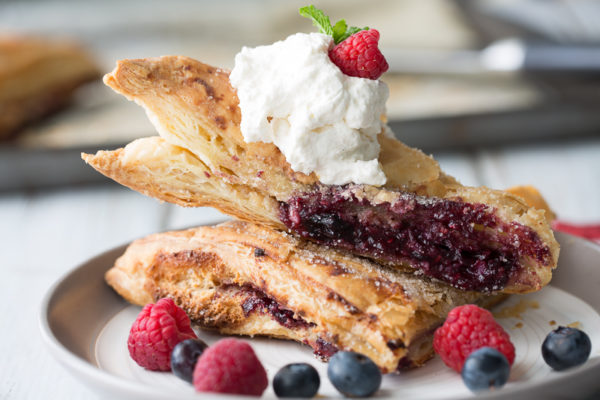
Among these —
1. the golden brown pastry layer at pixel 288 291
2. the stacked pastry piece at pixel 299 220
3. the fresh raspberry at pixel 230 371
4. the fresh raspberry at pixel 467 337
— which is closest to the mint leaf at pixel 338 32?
the stacked pastry piece at pixel 299 220

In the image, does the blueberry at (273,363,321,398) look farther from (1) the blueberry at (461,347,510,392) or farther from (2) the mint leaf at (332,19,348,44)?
(2) the mint leaf at (332,19,348,44)

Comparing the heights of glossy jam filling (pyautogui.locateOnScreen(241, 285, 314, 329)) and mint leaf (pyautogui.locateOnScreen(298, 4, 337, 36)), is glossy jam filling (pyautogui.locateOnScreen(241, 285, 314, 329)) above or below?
below

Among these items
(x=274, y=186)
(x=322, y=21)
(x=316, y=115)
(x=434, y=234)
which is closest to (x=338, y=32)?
(x=322, y=21)

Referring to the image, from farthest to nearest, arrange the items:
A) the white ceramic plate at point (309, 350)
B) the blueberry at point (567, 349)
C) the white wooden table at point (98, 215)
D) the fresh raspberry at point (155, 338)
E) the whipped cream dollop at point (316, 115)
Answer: the white wooden table at point (98, 215) → the whipped cream dollop at point (316, 115) → the fresh raspberry at point (155, 338) → the blueberry at point (567, 349) → the white ceramic plate at point (309, 350)

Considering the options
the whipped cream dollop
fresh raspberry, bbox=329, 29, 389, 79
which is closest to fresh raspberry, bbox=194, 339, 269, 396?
the whipped cream dollop

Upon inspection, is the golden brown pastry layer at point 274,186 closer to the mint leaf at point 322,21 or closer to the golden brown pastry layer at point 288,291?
the golden brown pastry layer at point 288,291

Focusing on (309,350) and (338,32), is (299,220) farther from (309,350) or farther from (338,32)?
(338,32)
